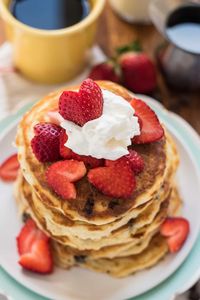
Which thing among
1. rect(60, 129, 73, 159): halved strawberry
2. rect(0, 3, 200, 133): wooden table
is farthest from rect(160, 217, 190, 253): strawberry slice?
rect(0, 3, 200, 133): wooden table

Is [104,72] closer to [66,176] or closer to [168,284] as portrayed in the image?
[66,176]

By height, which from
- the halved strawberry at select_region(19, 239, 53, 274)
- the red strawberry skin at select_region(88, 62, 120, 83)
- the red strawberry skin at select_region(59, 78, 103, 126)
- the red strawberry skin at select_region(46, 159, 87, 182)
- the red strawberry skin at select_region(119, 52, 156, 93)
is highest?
the red strawberry skin at select_region(59, 78, 103, 126)

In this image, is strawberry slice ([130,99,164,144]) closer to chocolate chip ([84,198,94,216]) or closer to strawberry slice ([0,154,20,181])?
chocolate chip ([84,198,94,216])

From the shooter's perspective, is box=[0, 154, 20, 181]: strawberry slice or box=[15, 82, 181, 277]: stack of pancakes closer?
box=[15, 82, 181, 277]: stack of pancakes

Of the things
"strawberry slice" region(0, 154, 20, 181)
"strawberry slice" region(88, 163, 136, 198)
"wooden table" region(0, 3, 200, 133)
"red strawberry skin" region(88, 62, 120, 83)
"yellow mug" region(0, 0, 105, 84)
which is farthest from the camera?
"wooden table" region(0, 3, 200, 133)

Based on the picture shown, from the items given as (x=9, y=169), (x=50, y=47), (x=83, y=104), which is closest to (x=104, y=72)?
(x=50, y=47)

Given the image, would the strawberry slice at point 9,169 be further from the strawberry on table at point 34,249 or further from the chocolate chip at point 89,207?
the chocolate chip at point 89,207
